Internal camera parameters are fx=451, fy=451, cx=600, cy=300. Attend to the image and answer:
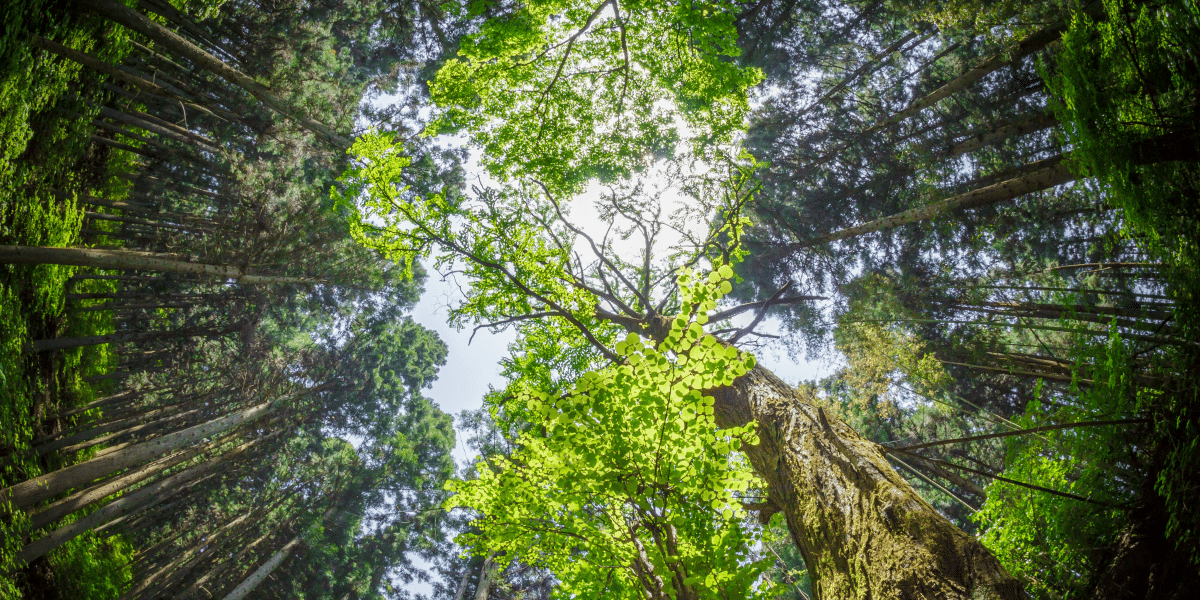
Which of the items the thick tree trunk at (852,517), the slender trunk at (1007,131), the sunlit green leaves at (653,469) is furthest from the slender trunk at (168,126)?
the slender trunk at (1007,131)

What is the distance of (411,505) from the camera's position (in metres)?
16.7

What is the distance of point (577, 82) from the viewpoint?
19.5 ft

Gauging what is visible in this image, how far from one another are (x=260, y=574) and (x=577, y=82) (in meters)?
14.6

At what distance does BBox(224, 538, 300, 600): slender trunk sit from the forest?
119 mm

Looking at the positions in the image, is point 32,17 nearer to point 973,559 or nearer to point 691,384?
point 691,384

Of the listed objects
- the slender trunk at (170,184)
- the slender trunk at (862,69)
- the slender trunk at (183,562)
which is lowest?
the slender trunk at (183,562)

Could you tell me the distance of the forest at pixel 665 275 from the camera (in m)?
2.35

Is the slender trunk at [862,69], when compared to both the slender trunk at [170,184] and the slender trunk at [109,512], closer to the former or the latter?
the slender trunk at [170,184]

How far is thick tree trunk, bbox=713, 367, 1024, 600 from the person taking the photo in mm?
2004

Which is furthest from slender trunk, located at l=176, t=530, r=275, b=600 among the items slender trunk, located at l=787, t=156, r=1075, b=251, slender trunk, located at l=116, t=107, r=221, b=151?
slender trunk, located at l=787, t=156, r=1075, b=251

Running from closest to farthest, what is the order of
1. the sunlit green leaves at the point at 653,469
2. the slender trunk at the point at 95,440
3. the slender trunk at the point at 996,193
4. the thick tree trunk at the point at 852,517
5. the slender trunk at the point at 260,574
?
1. the thick tree trunk at the point at 852,517
2. the sunlit green leaves at the point at 653,469
3. the slender trunk at the point at 996,193
4. the slender trunk at the point at 95,440
5. the slender trunk at the point at 260,574

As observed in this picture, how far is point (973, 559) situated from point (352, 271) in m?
11.4

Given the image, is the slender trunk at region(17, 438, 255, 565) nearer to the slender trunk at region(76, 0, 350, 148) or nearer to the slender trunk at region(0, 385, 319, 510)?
the slender trunk at region(0, 385, 319, 510)

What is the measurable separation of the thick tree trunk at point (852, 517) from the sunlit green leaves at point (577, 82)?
3.72 m
